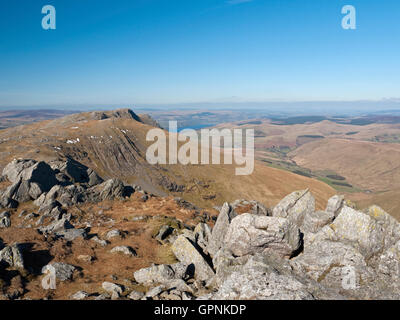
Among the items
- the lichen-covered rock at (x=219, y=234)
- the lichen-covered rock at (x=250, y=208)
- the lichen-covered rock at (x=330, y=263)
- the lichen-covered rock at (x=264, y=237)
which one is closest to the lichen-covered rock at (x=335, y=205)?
the lichen-covered rock at (x=264, y=237)

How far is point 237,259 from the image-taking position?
1661 centimetres

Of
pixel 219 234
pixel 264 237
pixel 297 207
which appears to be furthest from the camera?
pixel 219 234

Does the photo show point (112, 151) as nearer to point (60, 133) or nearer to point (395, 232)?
point (60, 133)

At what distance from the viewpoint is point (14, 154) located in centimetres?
7581

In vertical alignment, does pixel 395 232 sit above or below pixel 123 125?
below

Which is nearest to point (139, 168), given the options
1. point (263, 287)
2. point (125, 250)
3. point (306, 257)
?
point (125, 250)

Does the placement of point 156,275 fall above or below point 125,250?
above

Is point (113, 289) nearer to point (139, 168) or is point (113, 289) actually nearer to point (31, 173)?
point (31, 173)

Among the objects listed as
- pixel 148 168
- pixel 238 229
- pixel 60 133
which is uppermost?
pixel 60 133

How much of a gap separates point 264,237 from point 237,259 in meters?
2.48

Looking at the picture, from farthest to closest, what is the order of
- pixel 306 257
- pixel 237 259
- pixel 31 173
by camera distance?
1. pixel 31 173
2. pixel 237 259
3. pixel 306 257

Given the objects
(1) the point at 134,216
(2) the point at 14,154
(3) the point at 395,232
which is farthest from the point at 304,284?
(2) the point at 14,154

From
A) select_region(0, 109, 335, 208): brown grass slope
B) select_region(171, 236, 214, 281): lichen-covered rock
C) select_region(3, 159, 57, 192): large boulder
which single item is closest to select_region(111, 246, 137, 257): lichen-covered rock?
select_region(171, 236, 214, 281): lichen-covered rock
